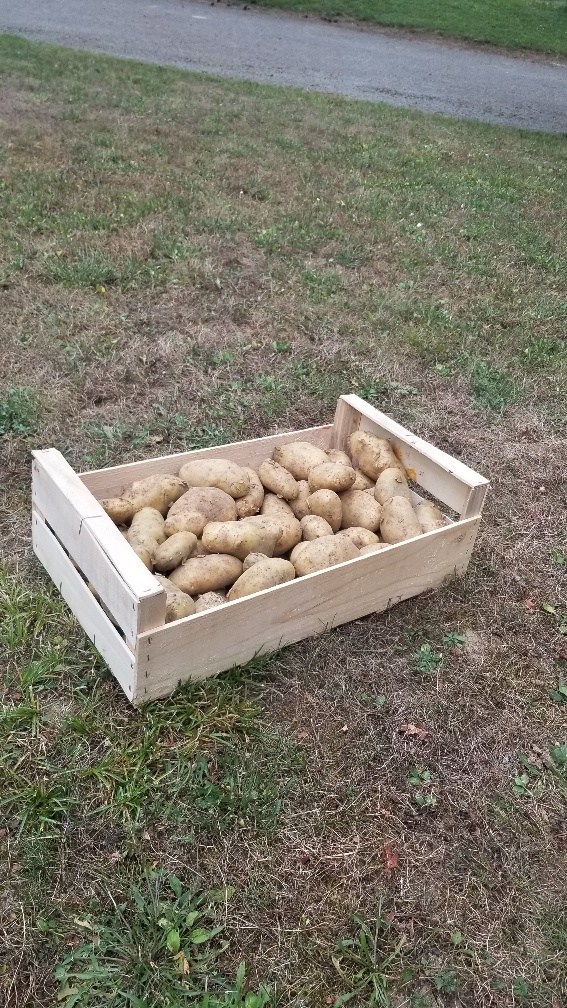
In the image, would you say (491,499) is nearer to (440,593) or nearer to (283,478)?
(440,593)

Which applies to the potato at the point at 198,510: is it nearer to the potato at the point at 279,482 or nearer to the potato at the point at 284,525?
the potato at the point at 284,525

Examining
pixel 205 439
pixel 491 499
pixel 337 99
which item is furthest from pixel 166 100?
pixel 491 499

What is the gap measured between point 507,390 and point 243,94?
28.6 feet

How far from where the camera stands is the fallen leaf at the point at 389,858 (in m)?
2.06

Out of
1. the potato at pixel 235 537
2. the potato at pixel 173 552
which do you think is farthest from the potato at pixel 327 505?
the potato at pixel 173 552

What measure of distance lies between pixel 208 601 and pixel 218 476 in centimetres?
58

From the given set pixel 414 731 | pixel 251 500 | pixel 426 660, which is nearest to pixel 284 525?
pixel 251 500

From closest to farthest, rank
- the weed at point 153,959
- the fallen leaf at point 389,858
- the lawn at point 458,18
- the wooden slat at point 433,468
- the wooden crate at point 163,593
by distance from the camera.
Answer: the weed at point 153,959, the fallen leaf at point 389,858, the wooden crate at point 163,593, the wooden slat at point 433,468, the lawn at point 458,18

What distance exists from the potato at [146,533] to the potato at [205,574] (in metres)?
0.12

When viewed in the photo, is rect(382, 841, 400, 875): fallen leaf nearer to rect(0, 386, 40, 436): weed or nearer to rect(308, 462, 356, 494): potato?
rect(308, 462, 356, 494): potato

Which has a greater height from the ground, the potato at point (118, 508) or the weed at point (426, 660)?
the potato at point (118, 508)

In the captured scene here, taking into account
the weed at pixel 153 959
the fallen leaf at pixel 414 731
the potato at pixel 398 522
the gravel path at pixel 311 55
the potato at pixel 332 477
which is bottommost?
the weed at pixel 153 959

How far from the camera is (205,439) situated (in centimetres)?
389

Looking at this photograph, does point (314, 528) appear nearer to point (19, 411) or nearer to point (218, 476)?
point (218, 476)
